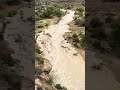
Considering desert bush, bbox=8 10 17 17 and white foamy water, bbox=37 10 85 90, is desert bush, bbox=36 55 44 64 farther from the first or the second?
desert bush, bbox=8 10 17 17

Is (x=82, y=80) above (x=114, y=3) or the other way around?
the other way around

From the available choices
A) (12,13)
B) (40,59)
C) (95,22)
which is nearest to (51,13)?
(12,13)

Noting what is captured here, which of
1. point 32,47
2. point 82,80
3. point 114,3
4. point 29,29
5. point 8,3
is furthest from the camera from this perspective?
point 8,3

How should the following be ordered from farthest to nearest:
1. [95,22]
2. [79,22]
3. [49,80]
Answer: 1. [79,22]
2. [95,22]
3. [49,80]

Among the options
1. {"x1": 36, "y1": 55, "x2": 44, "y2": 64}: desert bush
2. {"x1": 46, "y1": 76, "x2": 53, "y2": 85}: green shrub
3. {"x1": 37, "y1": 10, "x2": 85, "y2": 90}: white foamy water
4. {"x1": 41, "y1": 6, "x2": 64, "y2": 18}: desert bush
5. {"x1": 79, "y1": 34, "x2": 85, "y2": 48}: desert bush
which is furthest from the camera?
{"x1": 41, "y1": 6, "x2": 64, "y2": 18}: desert bush

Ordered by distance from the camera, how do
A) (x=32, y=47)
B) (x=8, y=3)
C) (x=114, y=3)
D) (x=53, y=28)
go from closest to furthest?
(x=32, y=47) < (x=53, y=28) < (x=114, y=3) < (x=8, y=3)

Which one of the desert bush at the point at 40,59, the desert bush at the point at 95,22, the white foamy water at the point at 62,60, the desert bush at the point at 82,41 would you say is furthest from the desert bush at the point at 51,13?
the desert bush at the point at 40,59

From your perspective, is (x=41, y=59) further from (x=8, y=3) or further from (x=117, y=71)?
(x=8, y=3)

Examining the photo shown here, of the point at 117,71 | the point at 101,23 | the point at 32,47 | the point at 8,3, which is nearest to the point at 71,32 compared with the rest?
the point at 101,23

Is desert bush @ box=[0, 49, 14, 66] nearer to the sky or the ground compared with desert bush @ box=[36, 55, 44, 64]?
nearer to the sky

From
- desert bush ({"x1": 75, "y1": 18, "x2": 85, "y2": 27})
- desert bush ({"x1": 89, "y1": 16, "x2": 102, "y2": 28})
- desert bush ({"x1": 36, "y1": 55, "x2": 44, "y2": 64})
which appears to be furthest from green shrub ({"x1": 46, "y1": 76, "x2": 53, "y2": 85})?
desert bush ({"x1": 75, "y1": 18, "x2": 85, "y2": 27})

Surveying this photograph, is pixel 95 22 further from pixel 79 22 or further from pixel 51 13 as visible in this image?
pixel 51 13
